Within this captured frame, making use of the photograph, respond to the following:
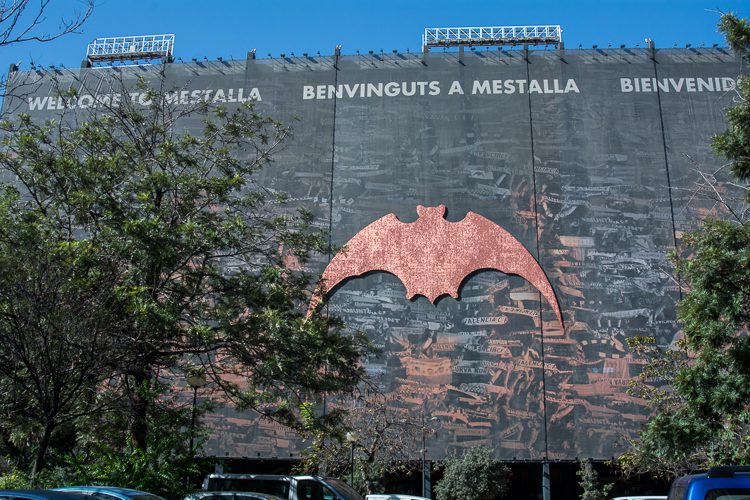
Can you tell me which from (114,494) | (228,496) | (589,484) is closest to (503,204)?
(589,484)

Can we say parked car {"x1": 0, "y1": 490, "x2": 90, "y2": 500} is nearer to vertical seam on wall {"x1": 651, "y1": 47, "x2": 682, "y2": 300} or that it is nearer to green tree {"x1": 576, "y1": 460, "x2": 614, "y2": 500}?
green tree {"x1": 576, "y1": 460, "x2": 614, "y2": 500}

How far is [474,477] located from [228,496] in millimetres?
16880

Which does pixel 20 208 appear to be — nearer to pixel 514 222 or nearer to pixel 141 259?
pixel 141 259

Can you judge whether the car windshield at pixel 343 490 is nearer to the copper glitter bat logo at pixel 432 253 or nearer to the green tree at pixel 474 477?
the green tree at pixel 474 477

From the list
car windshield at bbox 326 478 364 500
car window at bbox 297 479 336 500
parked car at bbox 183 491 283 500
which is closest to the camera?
parked car at bbox 183 491 283 500

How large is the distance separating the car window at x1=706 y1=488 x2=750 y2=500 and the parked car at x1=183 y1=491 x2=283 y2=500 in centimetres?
973

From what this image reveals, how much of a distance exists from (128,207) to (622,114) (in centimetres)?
2581

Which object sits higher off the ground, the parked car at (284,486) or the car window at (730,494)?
the car window at (730,494)


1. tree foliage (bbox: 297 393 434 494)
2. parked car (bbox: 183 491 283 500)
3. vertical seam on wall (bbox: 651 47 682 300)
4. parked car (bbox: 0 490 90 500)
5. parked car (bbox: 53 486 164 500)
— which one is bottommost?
parked car (bbox: 183 491 283 500)

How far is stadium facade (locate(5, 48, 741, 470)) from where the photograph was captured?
31.0 m

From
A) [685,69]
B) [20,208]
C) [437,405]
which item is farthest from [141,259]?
[685,69]

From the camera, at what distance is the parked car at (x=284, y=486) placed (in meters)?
15.6

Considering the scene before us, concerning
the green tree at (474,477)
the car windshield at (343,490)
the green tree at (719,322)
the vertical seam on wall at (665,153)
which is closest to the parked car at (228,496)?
the car windshield at (343,490)

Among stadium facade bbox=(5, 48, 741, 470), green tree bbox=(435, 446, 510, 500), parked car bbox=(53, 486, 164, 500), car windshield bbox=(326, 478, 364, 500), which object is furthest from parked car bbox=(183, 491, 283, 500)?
stadium facade bbox=(5, 48, 741, 470)
